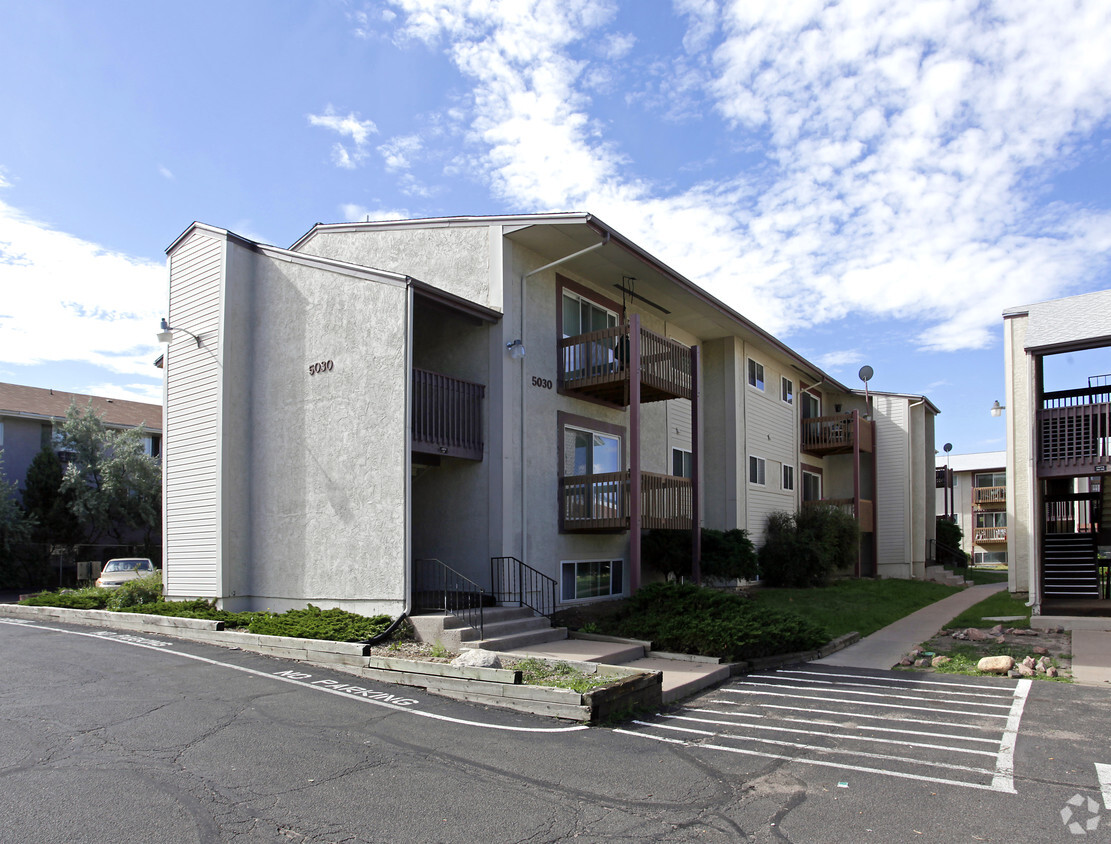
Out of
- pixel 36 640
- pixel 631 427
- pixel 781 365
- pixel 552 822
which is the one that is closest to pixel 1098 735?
pixel 552 822

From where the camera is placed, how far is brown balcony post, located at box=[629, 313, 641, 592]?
15.4m

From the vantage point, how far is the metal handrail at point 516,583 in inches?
565

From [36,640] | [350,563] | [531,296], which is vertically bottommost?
Result: [36,640]

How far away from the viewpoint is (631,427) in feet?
51.3

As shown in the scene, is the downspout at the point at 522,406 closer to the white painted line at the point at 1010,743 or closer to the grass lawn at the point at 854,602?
the grass lawn at the point at 854,602

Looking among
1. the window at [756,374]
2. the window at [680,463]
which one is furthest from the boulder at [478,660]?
the window at [756,374]

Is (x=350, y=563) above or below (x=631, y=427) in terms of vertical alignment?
below

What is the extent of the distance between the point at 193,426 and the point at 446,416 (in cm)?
608

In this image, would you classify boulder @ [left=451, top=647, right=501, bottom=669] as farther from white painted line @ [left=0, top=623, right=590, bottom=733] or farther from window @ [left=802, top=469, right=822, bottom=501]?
window @ [left=802, top=469, right=822, bottom=501]

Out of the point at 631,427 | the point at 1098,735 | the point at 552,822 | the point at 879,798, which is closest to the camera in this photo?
the point at 552,822

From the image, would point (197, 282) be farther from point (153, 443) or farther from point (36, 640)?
point (153, 443)

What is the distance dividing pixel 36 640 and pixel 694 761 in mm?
12035

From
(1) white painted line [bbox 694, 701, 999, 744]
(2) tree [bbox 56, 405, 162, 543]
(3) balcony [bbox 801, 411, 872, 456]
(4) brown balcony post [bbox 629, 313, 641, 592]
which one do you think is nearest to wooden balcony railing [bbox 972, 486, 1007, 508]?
(3) balcony [bbox 801, 411, 872, 456]

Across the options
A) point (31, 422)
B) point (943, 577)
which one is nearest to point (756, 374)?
point (943, 577)
